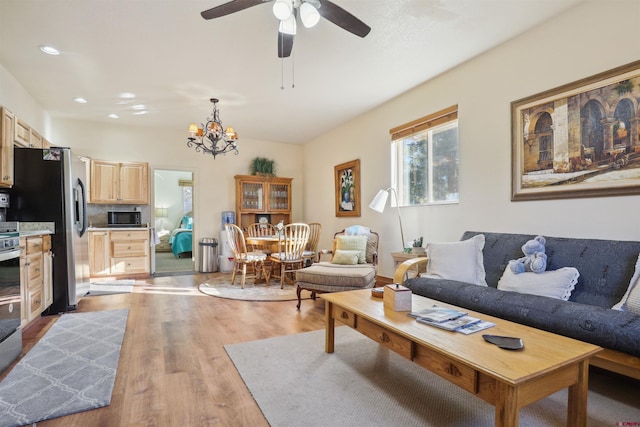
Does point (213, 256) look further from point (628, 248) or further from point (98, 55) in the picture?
point (628, 248)

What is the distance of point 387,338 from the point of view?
1885 millimetres

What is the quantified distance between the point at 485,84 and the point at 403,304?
2550 mm

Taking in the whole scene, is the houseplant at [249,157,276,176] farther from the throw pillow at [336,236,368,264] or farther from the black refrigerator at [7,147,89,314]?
the black refrigerator at [7,147,89,314]

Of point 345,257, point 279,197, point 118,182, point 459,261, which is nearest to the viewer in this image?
point 459,261

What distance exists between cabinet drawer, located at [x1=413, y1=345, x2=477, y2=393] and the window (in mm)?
2459

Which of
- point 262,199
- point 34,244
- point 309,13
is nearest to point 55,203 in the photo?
point 34,244

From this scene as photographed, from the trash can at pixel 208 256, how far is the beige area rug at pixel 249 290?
83 cm

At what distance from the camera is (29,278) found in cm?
295

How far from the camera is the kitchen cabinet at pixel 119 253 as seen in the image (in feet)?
17.5

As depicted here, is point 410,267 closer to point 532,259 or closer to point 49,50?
point 532,259

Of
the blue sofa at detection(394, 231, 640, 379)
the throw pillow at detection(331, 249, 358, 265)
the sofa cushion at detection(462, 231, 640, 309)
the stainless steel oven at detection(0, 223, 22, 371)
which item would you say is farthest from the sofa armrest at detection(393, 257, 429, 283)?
the stainless steel oven at detection(0, 223, 22, 371)

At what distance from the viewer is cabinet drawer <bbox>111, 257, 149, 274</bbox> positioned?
18.0ft

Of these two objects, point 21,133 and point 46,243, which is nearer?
point 46,243

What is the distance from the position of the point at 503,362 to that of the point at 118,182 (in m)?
6.13
